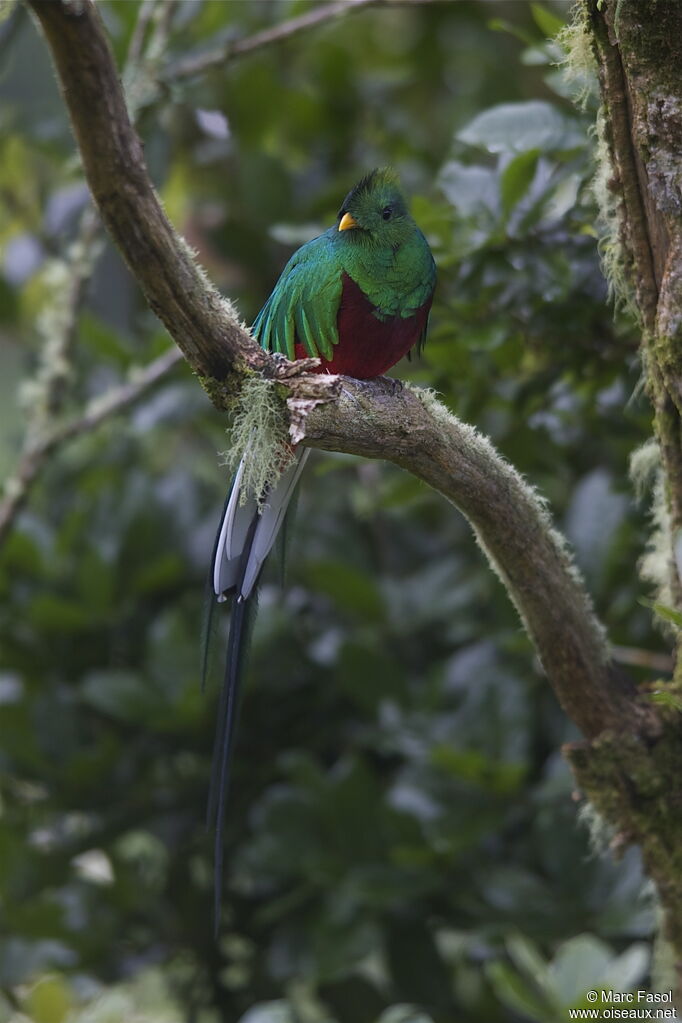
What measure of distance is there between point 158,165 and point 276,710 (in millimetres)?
1077

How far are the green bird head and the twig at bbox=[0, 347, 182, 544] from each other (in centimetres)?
59

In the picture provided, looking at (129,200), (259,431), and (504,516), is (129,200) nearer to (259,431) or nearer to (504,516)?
(259,431)

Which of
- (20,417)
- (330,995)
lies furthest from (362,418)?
(20,417)

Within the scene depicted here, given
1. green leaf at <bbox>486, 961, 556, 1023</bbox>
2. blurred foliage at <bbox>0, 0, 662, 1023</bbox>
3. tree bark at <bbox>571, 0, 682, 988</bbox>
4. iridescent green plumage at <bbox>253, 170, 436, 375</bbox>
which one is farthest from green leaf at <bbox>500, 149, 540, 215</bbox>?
green leaf at <bbox>486, 961, 556, 1023</bbox>

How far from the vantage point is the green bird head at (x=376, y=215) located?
1429mm

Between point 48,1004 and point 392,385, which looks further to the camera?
point 48,1004

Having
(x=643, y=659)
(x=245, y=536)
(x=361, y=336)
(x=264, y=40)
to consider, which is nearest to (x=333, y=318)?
(x=361, y=336)

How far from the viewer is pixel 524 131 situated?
1.46 meters

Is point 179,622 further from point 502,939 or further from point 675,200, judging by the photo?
point 675,200

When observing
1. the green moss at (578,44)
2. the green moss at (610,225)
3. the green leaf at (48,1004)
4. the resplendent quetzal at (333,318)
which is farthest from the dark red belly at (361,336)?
the green leaf at (48,1004)

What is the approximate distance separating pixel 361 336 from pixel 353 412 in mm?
325

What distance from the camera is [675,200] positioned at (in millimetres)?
1073

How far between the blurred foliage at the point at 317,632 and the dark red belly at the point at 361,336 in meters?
0.16

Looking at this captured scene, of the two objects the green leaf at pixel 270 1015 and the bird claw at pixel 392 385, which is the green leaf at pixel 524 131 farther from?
the green leaf at pixel 270 1015
